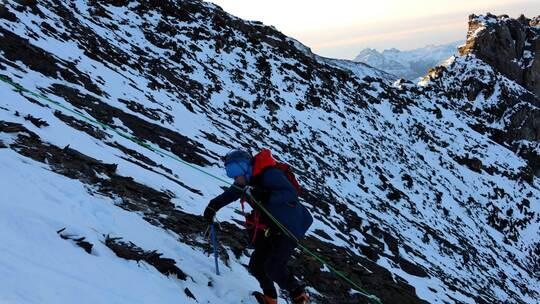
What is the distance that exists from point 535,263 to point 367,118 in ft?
61.6

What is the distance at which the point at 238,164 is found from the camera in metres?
6.15

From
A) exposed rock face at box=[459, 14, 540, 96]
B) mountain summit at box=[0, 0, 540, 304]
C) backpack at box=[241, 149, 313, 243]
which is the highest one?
exposed rock face at box=[459, 14, 540, 96]

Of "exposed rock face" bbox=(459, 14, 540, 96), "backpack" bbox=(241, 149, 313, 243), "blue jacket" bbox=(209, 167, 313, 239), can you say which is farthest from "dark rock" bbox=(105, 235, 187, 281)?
"exposed rock face" bbox=(459, 14, 540, 96)

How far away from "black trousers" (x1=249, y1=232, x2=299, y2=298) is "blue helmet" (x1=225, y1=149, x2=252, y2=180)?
94cm

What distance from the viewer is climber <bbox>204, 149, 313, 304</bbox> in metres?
6.12

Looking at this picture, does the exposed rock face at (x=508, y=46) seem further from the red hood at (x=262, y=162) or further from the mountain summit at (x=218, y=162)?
the red hood at (x=262, y=162)

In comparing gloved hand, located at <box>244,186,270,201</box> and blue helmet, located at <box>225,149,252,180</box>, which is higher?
blue helmet, located at <box>225,149,252,180</box>

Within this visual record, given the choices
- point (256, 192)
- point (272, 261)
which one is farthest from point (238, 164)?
point (272, 261)

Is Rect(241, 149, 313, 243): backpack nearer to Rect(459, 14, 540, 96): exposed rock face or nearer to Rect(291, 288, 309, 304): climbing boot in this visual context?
Rect(291, 288, 309, 304): climbing boot

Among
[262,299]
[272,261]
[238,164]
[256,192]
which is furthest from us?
[262,299]

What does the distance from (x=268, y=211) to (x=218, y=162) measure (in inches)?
460

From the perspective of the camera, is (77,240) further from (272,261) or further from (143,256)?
(272,261)

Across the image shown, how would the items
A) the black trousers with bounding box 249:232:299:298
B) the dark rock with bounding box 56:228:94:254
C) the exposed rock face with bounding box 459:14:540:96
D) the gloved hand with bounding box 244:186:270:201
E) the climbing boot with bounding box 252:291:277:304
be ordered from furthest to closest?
the exposed rock face with bounding box 459:14:540:96, the climbing boot with bounding box 252:291:277:304, the black trousers with bounding box 249:232:299:298, the gloved hand with bounding box 244:186:270:201, the dark rock with bounding box 56:228:94:254

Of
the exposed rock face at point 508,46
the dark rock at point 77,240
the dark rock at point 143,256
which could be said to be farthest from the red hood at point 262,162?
the exposed rock face at point 508,46
